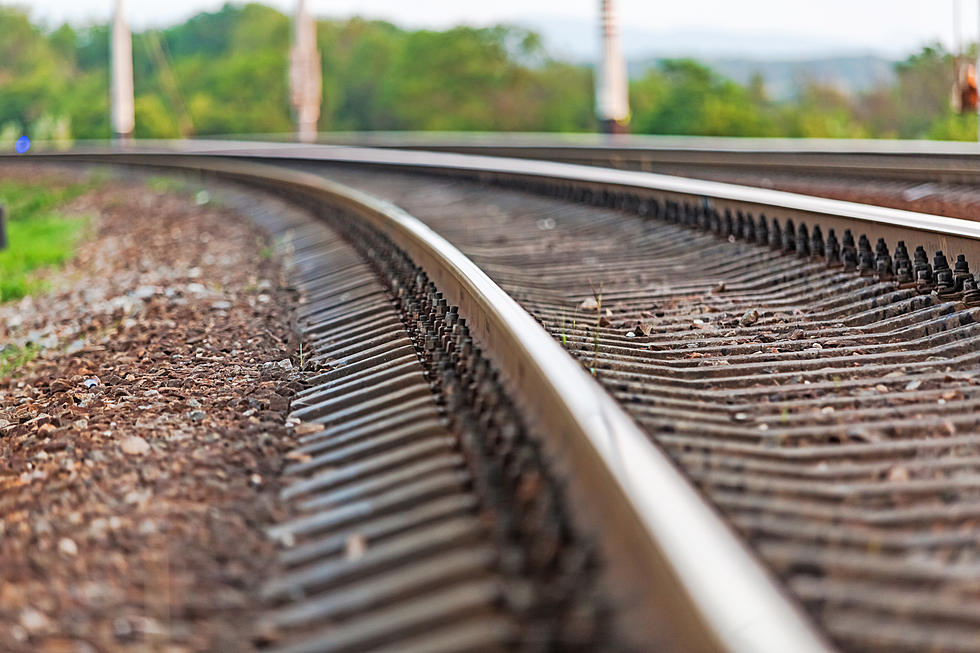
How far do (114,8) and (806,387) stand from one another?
25.1 meters

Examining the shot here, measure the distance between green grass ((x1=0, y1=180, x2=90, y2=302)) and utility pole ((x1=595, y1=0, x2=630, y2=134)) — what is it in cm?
809

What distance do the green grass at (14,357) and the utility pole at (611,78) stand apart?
13344 millimetres

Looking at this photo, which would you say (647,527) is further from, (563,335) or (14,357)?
(14,357)

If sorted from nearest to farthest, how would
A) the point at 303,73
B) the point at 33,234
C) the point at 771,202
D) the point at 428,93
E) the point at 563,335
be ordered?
the point at 563,335
the point at 771,202
the point at 33,234
the point at 303,73
the point at 428,93

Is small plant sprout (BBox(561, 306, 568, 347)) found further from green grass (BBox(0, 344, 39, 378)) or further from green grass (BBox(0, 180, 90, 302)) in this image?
green grass (BBox(0, 180, 90, 302))

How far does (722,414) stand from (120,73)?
25.0 m

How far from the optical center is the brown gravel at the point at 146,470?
207 centimetres

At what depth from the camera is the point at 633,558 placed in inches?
69.4

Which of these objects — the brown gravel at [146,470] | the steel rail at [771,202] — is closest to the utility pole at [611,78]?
the steel rail at [771,202]

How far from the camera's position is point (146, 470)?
9.46 ft

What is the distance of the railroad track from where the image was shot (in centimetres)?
174

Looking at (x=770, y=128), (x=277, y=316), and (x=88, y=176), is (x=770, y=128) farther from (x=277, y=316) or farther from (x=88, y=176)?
(x=277, y=316)

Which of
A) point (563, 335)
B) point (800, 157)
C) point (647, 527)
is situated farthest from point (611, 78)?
point (647, 527)

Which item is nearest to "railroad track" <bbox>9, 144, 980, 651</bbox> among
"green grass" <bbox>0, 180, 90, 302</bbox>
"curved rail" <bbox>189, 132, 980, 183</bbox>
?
"green grass" <bbox>0, 180, 90, 302</bbox>
